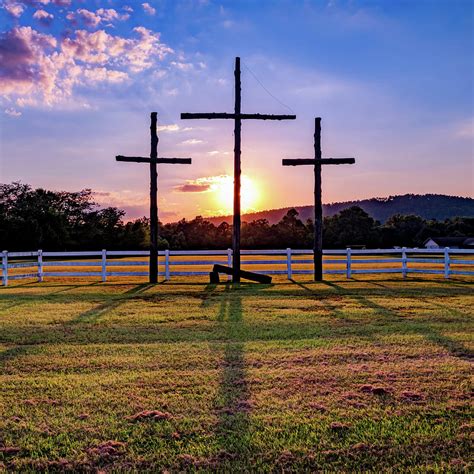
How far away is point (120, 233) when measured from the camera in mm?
56969

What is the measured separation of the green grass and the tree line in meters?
40.7

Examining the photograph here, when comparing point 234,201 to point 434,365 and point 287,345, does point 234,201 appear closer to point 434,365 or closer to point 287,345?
point 287,345

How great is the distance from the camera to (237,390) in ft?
16.0

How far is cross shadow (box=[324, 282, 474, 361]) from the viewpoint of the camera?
21.2ft

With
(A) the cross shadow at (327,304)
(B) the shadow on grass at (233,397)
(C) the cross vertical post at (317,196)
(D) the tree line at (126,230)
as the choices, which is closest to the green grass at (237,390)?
(B) the shadow on grass at (233,397)

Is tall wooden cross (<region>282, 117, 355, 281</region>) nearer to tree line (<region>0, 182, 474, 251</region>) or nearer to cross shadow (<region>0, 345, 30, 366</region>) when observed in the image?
cross shadow (<region>0, 345, 30, 366</region>)

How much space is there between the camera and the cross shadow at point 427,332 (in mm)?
6477

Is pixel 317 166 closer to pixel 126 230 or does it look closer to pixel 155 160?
pixel 155 160

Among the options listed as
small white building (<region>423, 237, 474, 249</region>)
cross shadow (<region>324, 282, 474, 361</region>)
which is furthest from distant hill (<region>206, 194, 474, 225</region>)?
cross shadow (<region>324, 282, 474, 361</region>)

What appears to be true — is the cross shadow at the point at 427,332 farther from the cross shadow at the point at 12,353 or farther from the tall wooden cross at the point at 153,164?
the tall wooden cross at the point at 153,164

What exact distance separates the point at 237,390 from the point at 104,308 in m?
6.77

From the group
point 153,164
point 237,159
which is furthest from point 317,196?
point 153,164

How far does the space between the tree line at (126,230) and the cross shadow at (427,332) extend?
128 feet

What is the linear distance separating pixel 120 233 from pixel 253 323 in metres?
50.3
